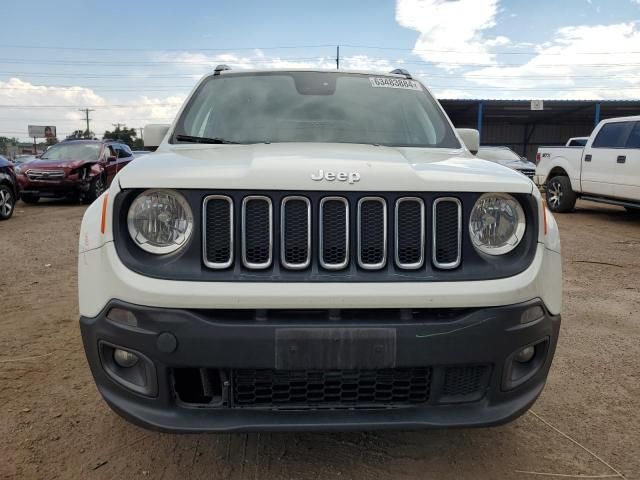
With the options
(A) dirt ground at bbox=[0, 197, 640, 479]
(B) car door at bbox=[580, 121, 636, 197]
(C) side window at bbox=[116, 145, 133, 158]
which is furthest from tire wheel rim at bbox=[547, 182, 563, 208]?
(C) side window at bbox=[116, 145, 133, 158]

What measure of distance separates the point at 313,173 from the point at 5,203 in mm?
10439

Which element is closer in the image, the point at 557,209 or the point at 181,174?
the point at 181,174

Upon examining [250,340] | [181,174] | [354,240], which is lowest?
[250,340]

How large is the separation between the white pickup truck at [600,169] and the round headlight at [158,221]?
9313mm

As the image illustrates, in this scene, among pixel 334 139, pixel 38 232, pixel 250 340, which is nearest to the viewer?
pixel 250 340

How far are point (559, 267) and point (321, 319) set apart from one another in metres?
1.00

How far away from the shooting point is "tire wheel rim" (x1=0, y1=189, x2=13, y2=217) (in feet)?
34.1

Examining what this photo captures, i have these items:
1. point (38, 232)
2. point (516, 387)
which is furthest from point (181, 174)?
point (38, 232)

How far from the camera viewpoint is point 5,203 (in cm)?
1047

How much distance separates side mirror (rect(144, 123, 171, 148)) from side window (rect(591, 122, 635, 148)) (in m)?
8.94

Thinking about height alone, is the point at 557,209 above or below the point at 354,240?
below

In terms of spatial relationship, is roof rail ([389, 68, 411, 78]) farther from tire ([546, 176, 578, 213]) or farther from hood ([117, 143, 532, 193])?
tire ([546, 176, 578, 213])

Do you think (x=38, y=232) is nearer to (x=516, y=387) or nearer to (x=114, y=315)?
(x=114, y=315)

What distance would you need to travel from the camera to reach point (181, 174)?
77.8 inches
